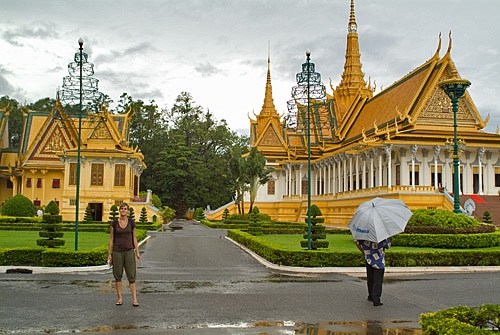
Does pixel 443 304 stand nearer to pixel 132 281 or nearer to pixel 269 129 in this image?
pixel 132 281

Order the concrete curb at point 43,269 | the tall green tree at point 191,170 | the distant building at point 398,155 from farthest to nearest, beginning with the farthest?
the tall green tree at point 191,170, the distant building at point 398,155, the concrete curb at point 43,269

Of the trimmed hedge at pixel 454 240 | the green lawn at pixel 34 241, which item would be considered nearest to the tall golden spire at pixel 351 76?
the trimmed hedge at pixel 454 240

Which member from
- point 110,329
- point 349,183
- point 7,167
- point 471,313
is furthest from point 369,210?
point 7,167

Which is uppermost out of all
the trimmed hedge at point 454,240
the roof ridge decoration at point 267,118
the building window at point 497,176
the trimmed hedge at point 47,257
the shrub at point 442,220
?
the roof ridge decoration at point 267,118

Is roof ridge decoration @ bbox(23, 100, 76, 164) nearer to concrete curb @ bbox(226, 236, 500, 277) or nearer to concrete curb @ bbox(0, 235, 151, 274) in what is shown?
concrete curb @ bbox(0, 235, 151, 274)

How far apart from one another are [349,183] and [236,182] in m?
9.73

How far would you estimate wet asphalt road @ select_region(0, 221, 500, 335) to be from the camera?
7.91 metres

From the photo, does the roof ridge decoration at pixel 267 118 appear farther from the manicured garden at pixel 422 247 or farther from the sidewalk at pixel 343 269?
the sidewalk at pixel 343 269

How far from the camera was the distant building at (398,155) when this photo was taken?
3622cm

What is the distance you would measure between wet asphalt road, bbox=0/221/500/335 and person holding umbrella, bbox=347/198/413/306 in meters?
0.45

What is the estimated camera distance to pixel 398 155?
3784 centimetres

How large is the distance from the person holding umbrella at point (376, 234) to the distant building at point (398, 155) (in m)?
17.9

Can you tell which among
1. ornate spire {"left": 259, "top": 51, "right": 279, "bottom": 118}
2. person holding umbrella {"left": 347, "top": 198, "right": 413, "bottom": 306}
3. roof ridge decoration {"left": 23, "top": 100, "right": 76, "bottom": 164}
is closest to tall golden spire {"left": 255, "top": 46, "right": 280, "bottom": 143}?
ornate spire {"left": 259, "top": 51, "right": 279, "bottom": 118}

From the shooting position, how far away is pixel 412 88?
41.1 m
